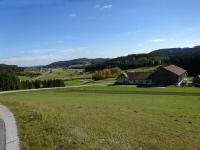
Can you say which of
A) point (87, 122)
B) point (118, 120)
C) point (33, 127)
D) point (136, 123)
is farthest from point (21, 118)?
point (136, 123)

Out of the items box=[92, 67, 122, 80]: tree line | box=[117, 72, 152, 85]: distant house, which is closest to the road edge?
box=[117, 72, 152, 85]: distant house

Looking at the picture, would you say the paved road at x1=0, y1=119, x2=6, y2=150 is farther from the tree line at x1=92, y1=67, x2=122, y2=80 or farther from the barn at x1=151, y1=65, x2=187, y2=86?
the tree line at x1=92, y1=67, x2=122, y2=80

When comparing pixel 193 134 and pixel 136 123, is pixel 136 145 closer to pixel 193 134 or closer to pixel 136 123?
pixel 193 134

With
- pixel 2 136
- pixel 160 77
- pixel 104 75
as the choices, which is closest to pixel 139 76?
pixel 160 77

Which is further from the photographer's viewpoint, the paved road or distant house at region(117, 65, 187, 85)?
distant house at region(117, 65, 187, 85)

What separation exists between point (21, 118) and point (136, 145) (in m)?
9.69

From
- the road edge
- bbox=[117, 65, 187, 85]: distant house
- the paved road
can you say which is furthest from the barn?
the paved road

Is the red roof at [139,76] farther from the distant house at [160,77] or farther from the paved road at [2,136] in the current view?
the paved road at [2,136]

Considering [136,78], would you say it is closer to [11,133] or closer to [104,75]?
[104,75]

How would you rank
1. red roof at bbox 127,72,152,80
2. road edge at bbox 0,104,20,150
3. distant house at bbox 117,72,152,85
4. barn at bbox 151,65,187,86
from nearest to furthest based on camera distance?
1. road edge at bbox 0,104,20,150
2. barn at bbox 151,65,187,86
3. distant house at bbox 117,72,152,85
4. red roof at bbox 127,72,152,80

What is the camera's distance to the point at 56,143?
11.4m

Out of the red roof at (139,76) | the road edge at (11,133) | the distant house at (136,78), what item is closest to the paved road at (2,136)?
Result: the road edge at (11,133)

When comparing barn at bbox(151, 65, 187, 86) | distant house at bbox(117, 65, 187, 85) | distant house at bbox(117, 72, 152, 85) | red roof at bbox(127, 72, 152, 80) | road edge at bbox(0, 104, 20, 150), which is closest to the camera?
road edge at bbox(0, 104, 20, 150)

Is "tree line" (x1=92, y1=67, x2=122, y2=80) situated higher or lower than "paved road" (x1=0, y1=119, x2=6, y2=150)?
lower
